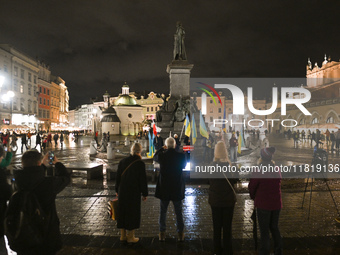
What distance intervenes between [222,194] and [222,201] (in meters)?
0.10

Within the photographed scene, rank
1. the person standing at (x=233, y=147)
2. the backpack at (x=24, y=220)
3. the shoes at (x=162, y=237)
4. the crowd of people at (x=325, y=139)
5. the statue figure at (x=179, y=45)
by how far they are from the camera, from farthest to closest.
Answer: the crowd of people at (x=325, y=139) < the statue figure at (x=179, y=45) < the person standing at (x=233, y=147) < the shoes at (x=162, y=237) < the backpack at (x=24, y=220)

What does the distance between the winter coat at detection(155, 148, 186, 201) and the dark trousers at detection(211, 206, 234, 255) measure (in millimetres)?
752

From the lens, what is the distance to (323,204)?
21.7 feet

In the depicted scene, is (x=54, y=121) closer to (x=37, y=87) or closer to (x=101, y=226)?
(x=37, y=87)

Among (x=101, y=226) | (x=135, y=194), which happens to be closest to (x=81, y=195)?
(x=101, y=226)

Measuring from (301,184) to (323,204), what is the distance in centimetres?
211

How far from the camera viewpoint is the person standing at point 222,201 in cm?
374

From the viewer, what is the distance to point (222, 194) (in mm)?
3740

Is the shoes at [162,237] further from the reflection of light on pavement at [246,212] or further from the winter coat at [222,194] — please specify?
the reflection of light on pavement at [246,212]

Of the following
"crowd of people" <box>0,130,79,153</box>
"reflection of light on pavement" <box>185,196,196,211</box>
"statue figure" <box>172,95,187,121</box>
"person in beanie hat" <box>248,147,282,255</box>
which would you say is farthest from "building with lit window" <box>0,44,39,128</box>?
"person in beanie hat" <box>248,147,282,255</box>

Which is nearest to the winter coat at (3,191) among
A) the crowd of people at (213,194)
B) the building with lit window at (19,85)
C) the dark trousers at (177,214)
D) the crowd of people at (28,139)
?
the crowd of people at (213,194)

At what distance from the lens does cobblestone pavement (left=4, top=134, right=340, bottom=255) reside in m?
4.21

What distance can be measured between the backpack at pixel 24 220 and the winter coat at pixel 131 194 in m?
1.63

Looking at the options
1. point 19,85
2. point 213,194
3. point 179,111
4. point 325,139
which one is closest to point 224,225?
point 213,194
